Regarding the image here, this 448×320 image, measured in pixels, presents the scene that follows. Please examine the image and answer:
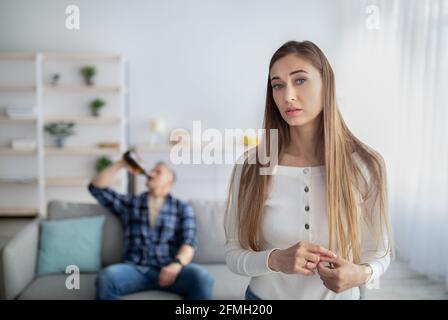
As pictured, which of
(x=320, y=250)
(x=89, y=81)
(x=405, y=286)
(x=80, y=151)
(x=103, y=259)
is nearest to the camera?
(x=320, y=250)

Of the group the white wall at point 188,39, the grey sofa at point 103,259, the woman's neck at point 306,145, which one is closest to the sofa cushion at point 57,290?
the grey sofa at point 103,259

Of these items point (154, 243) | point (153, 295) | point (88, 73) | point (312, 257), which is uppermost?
point (88, 73)

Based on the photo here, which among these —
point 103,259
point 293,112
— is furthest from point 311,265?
point 103,259

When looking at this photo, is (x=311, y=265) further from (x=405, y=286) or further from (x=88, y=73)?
(x=88, y=73)

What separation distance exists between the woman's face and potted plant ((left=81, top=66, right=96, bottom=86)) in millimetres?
416

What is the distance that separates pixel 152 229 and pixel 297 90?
2.01 ft

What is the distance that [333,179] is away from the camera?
2.30 ft

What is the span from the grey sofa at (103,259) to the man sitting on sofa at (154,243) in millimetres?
26

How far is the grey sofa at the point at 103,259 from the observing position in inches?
32.0

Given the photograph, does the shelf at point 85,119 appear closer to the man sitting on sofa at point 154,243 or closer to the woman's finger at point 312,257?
the man sitting on sofa at point 154,243

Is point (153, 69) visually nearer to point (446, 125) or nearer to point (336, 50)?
point (336, 50)

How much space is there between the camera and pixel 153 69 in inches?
31.7

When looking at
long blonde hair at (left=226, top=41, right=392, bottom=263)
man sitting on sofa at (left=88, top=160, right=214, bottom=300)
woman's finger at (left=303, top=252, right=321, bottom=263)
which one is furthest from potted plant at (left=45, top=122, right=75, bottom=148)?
woman's finger at (left=303, top=252, right=321, bottom=263)

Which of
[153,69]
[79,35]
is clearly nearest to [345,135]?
[153,69]
